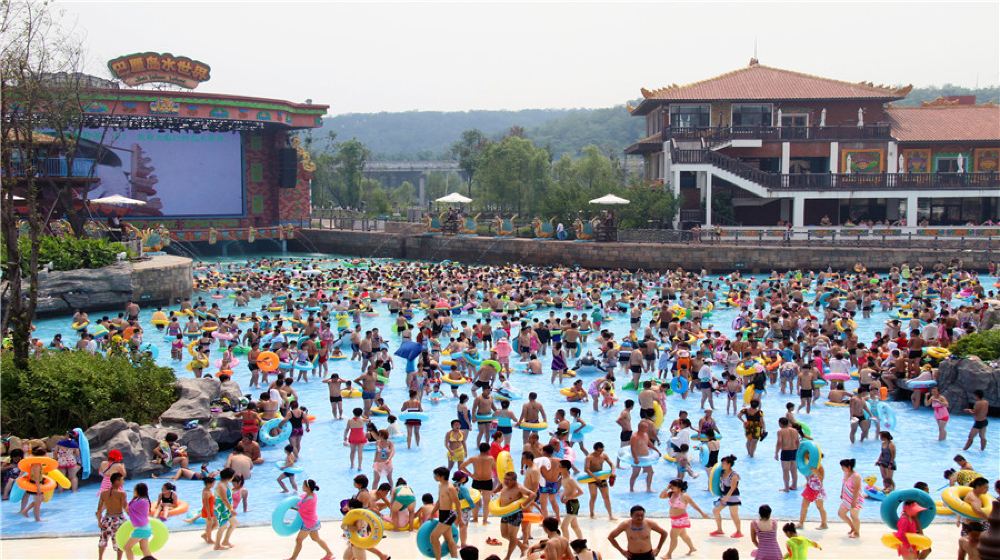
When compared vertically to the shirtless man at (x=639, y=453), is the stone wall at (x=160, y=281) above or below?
above

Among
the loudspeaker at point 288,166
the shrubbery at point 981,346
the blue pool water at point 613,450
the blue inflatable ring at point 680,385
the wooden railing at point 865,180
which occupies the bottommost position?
the blue pool water at point 613,450

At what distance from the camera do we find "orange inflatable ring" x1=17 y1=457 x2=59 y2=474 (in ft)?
37.9

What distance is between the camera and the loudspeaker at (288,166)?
5231cm

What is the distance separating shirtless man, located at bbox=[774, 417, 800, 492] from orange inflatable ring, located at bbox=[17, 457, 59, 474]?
892 centimetres

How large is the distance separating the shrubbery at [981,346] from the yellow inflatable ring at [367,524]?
39.6ft

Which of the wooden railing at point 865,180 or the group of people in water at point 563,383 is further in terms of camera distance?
the wooden railing at point 865,180

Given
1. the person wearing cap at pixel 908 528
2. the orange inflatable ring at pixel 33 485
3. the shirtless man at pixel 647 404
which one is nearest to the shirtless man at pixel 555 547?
the person wearing cap at pixel 908 528

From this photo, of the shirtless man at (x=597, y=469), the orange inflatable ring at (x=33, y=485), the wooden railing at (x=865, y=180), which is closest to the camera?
the shirtless man at (x=597, y=469)

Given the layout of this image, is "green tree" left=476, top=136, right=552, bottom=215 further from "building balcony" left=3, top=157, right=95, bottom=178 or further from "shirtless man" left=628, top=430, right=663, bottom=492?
"shirtless man" left=628, top=430, right=663, bottom=492

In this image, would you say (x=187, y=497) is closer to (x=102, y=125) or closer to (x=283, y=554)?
(x=283, y=554)

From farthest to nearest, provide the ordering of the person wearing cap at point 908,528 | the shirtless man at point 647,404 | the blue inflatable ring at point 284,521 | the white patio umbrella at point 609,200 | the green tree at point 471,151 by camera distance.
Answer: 1. the green tree at point 471,151
2. the white patio umbrella at point 609,200
3. the shirtless man at point 647,404
4. the blue inflatable ring at point 284,521
5. the person wearing cap at point 908,528

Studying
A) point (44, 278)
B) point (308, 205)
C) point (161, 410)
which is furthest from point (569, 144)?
point (161, 410)

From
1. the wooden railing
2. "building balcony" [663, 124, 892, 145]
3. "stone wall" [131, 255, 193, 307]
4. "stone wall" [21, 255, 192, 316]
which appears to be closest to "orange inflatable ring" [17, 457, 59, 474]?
"stone wall" [21, 255, 192, 316]

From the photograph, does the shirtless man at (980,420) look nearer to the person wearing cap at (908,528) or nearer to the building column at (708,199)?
the person wearing cap at (908,528)
